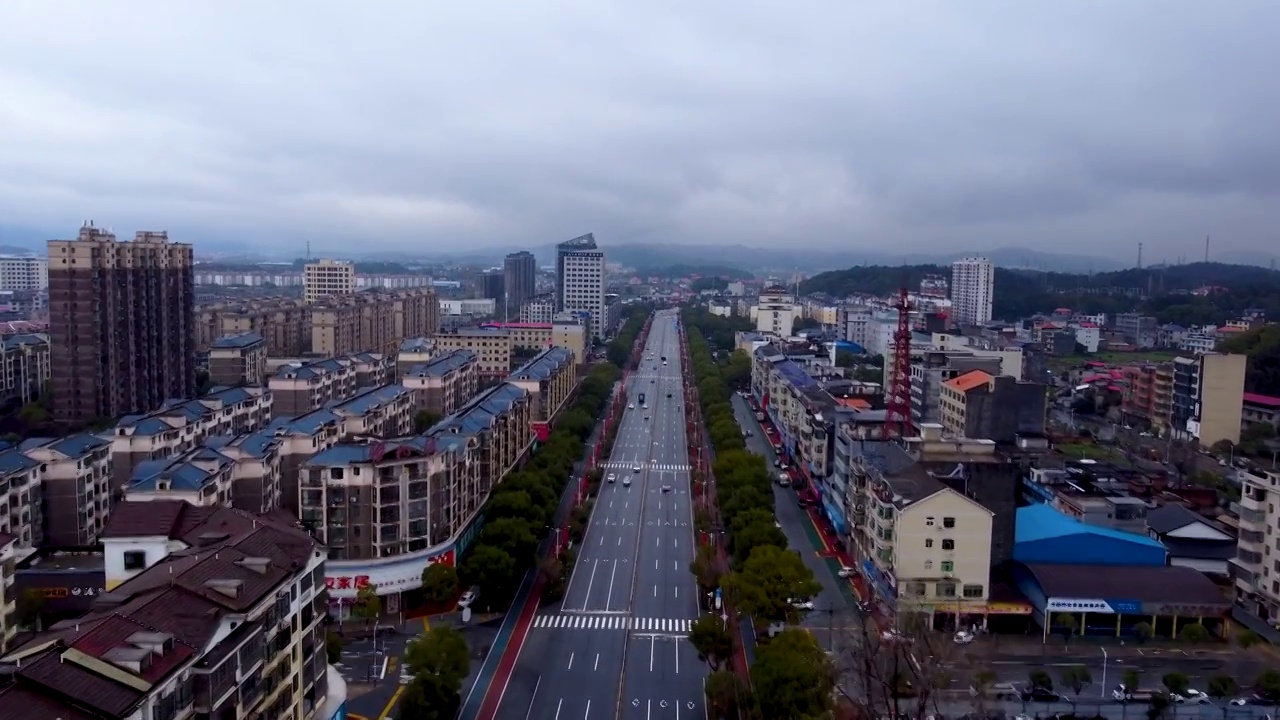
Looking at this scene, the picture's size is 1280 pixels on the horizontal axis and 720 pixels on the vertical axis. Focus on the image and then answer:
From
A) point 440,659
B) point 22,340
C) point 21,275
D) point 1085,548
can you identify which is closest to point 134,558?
point 440,659

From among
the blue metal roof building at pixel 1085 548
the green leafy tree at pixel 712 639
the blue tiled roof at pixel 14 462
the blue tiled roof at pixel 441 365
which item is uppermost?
the blue tiled roof at pixel 441 365

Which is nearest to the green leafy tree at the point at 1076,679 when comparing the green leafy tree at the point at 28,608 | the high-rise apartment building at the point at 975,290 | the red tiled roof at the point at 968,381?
the red tiled roof at the point at 968,381

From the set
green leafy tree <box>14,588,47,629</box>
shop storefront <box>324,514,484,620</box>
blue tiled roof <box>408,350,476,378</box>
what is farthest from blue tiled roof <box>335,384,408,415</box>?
green leafy tree <box>14,588,47,629</box>

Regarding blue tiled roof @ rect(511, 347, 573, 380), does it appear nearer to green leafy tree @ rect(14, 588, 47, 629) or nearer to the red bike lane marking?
the red bike lane marking

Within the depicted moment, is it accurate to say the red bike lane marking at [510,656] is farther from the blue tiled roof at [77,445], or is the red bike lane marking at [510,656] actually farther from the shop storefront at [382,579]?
the blue tiled roof at [77,445]

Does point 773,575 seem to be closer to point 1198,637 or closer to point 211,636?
point 1198,637

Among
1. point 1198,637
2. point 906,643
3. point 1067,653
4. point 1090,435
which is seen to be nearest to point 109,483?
point 906,643

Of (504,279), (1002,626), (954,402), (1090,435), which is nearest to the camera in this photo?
(1002,626)
